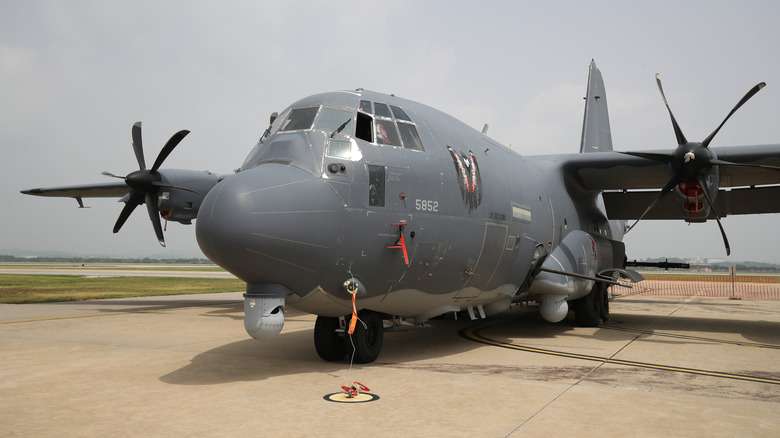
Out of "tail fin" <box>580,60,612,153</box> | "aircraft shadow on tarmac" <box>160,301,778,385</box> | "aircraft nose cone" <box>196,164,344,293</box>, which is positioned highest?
"tail fin" <box>580,60,612,153</box>

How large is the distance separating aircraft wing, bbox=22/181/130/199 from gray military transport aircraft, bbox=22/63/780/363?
15.2 metres

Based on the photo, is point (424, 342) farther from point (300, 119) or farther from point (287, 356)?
point (300, 119)

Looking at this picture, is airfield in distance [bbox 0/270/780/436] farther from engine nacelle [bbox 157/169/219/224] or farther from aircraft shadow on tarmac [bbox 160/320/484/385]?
engine nacelle [bbox 157/169/219/224]

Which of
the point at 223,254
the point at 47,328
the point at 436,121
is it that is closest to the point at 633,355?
the point at 436,121

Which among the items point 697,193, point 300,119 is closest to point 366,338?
point 300,119

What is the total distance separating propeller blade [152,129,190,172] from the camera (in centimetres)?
1767

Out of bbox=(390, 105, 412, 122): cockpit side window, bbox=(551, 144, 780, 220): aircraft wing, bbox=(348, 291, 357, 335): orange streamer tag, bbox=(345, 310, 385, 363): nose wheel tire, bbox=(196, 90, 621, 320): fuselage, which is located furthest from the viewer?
bbox=(551, 144, 780, 220): aircraft wing

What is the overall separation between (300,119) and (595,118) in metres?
15.5

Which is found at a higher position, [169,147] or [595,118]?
[595,118]

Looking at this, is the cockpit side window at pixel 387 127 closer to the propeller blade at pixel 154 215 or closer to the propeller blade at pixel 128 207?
the propeller blade at pixel 154 215

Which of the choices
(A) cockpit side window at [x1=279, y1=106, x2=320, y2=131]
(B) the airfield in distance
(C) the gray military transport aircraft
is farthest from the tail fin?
(A) cockpit side window at [x1=279, y1=106, x2=320, y2=131]

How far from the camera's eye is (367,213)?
7.79 m

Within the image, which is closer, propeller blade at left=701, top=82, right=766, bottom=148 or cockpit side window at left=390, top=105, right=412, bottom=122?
cockpit side window at left=390, top=105, right=412, bottom=122

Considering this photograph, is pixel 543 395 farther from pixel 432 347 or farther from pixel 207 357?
pixel 207 357
